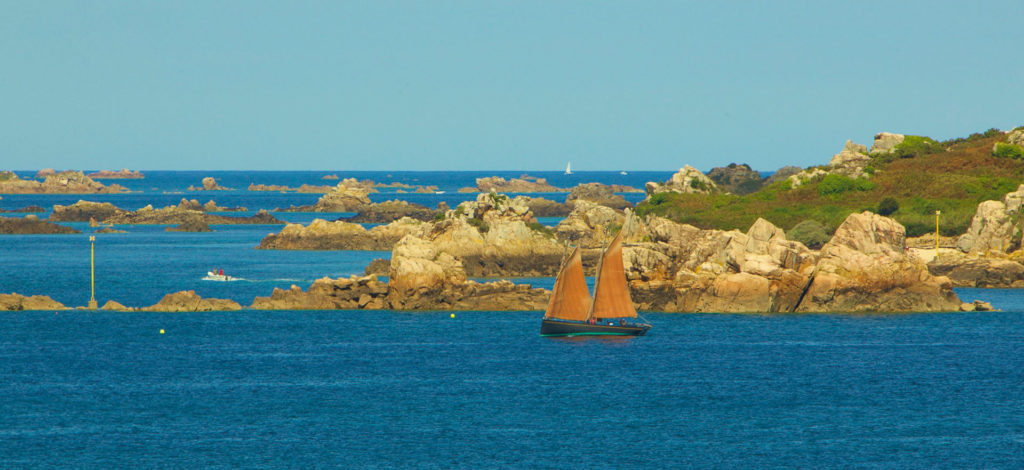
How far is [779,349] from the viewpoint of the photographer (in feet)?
256

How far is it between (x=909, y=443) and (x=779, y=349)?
2386 cm

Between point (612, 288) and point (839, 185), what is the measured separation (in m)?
77.4

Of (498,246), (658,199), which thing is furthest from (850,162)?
(498,246)

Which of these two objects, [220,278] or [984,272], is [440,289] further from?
[984,272]

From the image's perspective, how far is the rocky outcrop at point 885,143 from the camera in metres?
170

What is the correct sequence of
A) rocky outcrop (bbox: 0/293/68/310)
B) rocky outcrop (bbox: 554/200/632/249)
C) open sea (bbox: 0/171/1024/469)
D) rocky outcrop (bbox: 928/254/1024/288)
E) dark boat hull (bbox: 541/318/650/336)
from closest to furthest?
open sea (bbox: 0/171/1024/469), dark boat hull (bbox: 541/318/650/336), rocky outcrop (bbox: 0/293/68/310), rocky outcrop (bbox: 928/254/1024/288), rocky outcrop (bbox: 554/200/632/249)

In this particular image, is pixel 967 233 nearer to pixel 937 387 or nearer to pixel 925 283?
pixel 925 283

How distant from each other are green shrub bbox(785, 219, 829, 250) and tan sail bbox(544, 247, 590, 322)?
1932 inches

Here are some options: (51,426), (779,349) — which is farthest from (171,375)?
(779,349)

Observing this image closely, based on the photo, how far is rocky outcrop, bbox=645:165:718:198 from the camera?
6363 inches

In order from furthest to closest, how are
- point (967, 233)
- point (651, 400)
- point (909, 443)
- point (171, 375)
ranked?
point (967, 233) < point (171, 375) < point (651, 400) < point (909, 443)

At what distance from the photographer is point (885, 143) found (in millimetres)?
173125

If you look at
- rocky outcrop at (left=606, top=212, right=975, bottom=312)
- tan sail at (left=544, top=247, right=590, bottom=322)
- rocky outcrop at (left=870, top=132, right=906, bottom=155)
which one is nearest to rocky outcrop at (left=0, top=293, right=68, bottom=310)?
tan sail at (left=544, top=247, right=590, bottom=322)

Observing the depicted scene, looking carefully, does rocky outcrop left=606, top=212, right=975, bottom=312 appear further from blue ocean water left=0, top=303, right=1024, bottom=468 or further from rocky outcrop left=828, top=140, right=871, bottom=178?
rocky outcrop left=828, top=140, right=871, bottom=178
